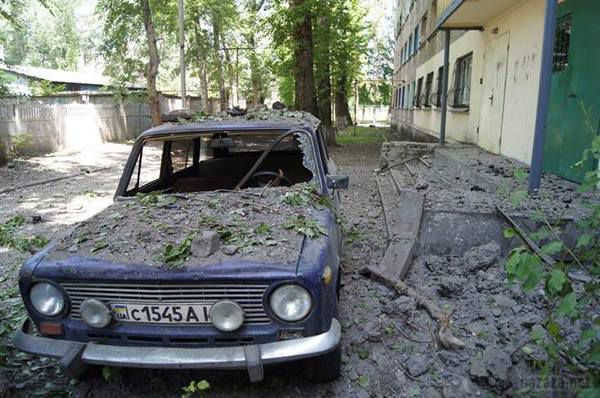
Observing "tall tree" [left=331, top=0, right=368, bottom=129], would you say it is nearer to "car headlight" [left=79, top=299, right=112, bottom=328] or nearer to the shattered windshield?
the shattered windshield

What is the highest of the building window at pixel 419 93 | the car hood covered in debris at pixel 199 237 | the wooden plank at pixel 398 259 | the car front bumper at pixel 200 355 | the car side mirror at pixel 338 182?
the building window at pixel 419 93

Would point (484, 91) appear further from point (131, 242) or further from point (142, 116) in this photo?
point (142, 116)

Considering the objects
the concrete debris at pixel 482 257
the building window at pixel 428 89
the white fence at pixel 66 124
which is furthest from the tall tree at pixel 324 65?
the concrete debris at pixel 482 257

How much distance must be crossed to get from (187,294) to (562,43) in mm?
6674

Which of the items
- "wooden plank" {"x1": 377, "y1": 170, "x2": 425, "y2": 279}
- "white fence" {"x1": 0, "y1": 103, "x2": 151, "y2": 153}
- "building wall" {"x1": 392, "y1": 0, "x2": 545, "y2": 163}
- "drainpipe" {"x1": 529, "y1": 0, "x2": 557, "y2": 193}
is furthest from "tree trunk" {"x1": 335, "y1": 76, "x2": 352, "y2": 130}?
"wooden plank" {"x1": 377, "y1": 170, "x2": 425, "y2": 279}

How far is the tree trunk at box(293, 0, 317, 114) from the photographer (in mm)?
14328

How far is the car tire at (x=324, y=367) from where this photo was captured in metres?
2.71

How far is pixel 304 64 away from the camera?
572 inches

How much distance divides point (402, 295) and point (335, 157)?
449 inches

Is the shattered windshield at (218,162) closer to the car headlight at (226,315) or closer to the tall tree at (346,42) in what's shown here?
the car headlight at (226,315)

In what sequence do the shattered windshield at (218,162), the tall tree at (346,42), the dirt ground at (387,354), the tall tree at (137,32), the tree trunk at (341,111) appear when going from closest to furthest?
the dirt ground at (387,354) < the shattered windshield at (218,162) < the tall tree at (346,42) < the tall tree at (137,32) < the tree trunk at (341,111)

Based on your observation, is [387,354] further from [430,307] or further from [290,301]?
[290,301]

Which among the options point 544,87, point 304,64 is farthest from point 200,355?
point 304,64

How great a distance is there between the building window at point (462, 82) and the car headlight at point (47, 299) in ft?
35.8
